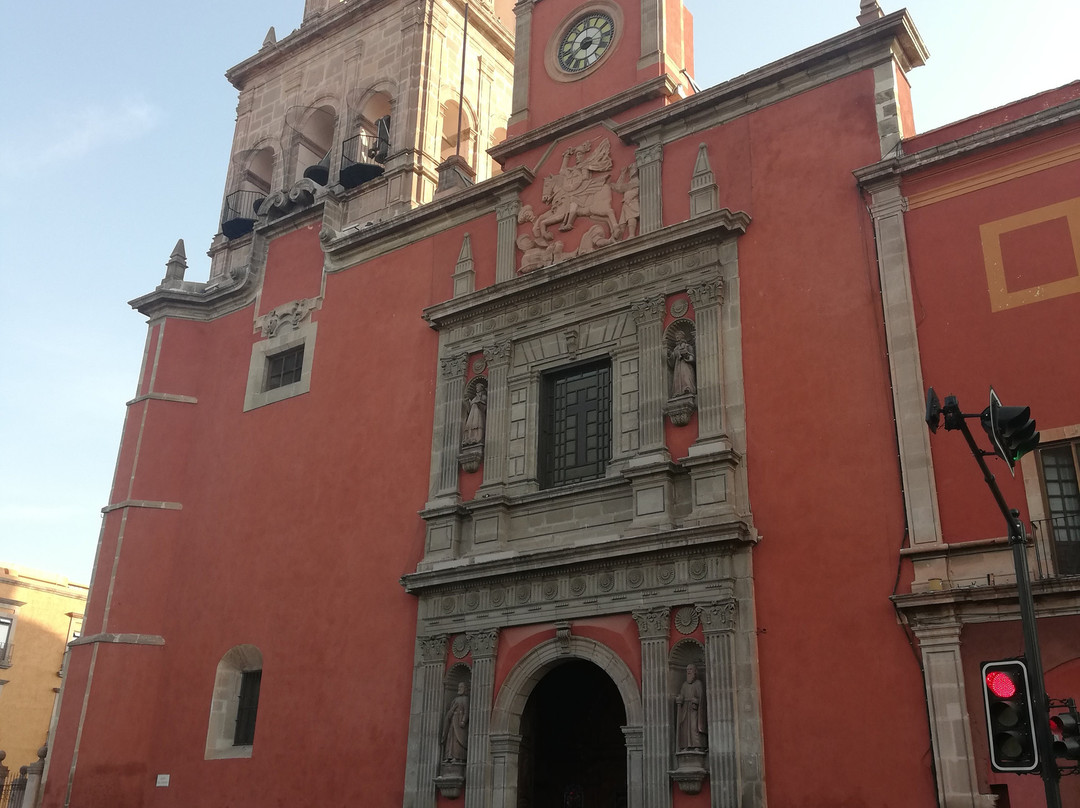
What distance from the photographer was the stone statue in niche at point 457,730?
13.2 metres

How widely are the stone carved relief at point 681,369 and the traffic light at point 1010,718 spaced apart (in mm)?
6453

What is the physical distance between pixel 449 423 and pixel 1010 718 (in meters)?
9.58

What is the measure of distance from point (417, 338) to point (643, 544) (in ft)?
17.9

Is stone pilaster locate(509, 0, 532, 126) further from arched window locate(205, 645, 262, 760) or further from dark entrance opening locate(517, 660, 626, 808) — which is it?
arched window locate(205, 645, 262, 760)

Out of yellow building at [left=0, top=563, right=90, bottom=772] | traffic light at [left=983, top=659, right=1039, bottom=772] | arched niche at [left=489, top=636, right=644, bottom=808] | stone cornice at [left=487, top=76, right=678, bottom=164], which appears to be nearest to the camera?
traffic light at [left=983, top=659, right=1039, bottom=772]

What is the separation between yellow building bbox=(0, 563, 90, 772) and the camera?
3131cm

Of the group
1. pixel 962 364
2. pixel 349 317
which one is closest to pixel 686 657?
pixel 962 364

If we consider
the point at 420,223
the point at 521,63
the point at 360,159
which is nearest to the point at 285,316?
the point at 420,223

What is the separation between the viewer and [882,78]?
1316 centimetres

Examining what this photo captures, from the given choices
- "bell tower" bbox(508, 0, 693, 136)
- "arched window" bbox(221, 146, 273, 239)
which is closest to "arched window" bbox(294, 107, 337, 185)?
"arched window" bbox(221, 146, 273, 239)

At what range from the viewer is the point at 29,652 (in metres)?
32.2

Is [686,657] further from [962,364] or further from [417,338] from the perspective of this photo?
[417,338]

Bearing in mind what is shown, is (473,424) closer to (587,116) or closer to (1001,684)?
(587,116)

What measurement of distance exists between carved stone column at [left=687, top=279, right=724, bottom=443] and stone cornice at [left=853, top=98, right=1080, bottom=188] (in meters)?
2.16
